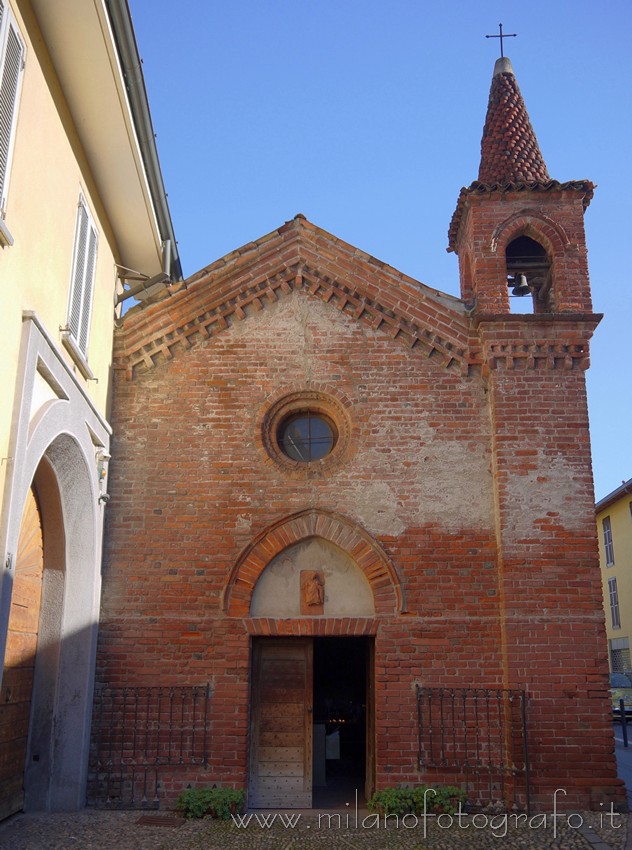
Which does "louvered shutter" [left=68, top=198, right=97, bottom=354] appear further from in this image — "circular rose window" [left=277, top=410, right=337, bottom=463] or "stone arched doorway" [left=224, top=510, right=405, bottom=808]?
"stone arched doorway" [left=224, top=510, right=405, bottom=808]

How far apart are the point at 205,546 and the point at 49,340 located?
11.6 ft

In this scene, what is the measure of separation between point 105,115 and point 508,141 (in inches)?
239

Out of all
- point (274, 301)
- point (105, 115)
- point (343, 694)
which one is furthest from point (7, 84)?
point (343, 694)

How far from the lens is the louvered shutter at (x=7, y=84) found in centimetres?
612

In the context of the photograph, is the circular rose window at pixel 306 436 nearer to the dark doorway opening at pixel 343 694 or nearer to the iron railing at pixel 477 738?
the iron railing at pixel 477 738

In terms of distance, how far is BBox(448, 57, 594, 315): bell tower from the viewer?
10516 millimetres

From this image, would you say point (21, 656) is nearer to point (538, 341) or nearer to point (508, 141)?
point (538, 341)

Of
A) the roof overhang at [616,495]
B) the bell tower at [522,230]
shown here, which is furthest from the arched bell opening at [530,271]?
the roof overhang at [616,495]

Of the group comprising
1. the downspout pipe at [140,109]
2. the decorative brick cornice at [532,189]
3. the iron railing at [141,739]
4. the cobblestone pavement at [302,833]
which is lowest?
the cobblestone pavement at [302,833]

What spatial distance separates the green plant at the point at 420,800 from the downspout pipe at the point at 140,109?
7.21 m

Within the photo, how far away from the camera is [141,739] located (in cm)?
912

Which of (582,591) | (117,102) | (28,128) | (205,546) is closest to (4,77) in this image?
(28,128)

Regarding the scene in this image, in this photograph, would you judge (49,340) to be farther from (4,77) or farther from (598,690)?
(598,690)

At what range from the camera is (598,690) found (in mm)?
8961
